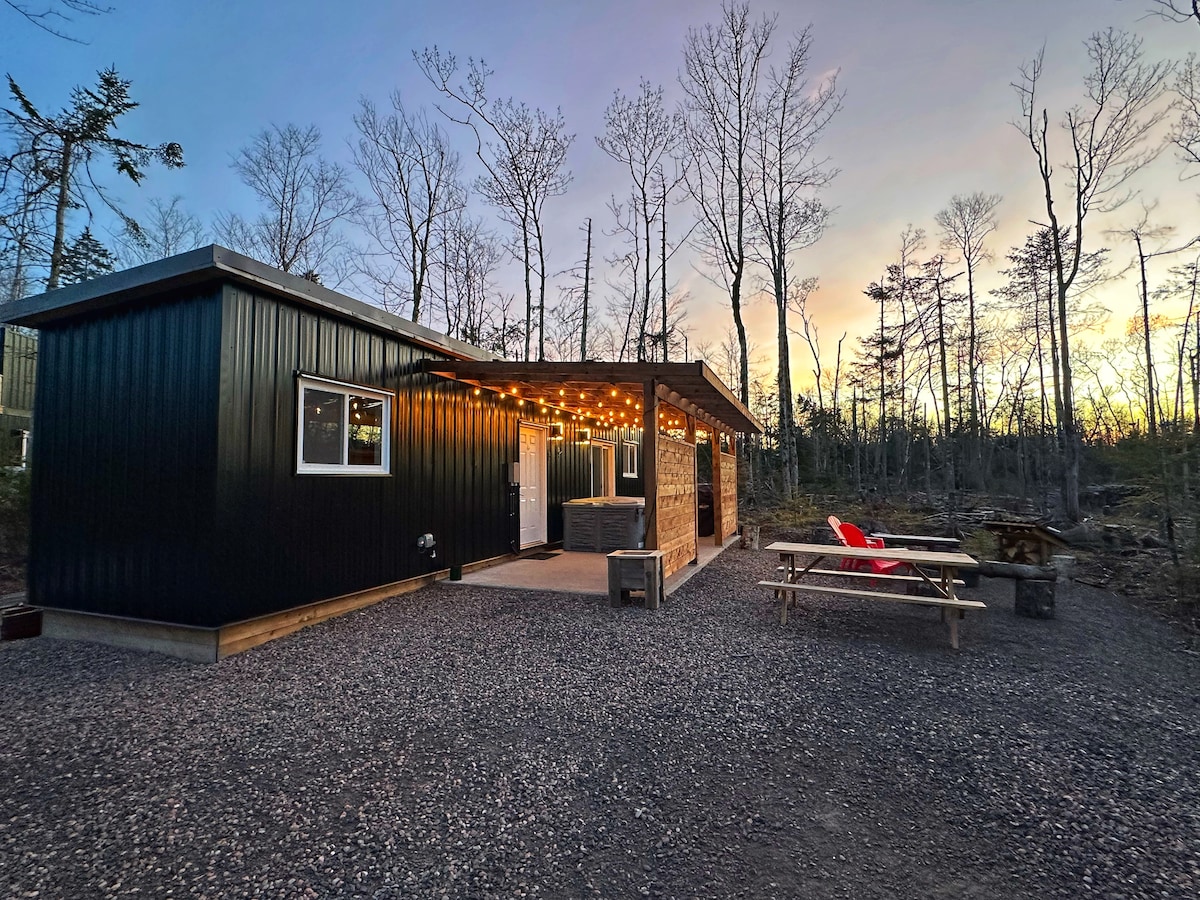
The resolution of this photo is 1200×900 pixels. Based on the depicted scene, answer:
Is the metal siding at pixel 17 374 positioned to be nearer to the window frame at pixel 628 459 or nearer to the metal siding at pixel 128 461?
the metal siding at pixel 128 461

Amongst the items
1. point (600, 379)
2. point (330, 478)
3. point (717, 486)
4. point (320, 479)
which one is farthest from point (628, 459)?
point (320, 479)

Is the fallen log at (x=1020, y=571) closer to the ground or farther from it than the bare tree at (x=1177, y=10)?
closer to the ground

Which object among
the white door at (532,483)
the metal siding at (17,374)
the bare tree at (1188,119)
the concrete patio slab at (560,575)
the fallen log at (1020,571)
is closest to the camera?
the fallen log at (1020,571)

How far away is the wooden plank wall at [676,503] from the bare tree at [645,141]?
11.9 m

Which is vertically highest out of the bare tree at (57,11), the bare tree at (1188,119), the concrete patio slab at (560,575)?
the bare tree at (1188,119)

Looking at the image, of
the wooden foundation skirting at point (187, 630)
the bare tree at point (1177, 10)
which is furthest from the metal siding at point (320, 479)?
the bare tree at point (1177, 10)

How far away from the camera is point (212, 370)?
4.00 m

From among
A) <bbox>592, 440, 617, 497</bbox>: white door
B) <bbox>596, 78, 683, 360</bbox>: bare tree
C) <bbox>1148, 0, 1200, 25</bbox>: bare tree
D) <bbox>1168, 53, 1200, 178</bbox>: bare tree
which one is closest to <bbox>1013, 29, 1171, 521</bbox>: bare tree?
<bbox>1168, 53, 1200, 178</bbox>: bare tree

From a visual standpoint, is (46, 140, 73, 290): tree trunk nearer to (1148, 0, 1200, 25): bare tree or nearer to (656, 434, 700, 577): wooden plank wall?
(656, 434, 700, 577): wooden plank wall

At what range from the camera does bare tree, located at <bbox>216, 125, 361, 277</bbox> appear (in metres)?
14.8

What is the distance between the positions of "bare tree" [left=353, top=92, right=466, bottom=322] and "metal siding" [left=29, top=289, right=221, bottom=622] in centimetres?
1108

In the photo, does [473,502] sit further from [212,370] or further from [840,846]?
[840,846]

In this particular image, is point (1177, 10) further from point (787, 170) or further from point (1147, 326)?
point (1147, 326)

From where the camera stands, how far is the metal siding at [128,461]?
159 inches
